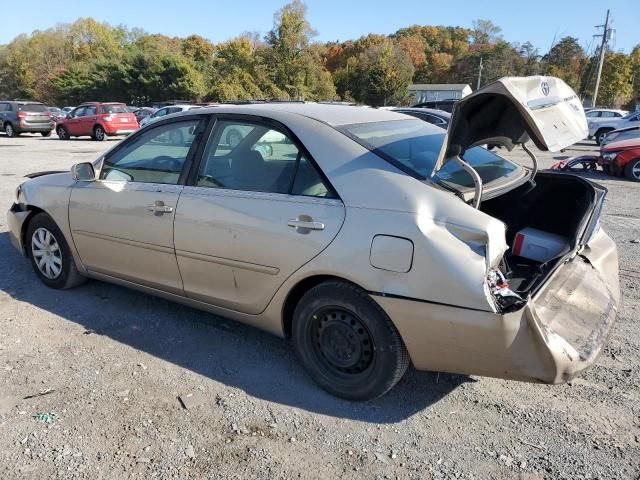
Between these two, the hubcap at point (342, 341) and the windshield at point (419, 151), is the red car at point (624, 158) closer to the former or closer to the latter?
the windshield at point (419, 151)

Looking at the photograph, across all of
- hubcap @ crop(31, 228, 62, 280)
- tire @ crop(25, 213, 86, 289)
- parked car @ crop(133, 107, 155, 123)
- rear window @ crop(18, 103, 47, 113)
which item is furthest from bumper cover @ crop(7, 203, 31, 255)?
parked car @ crop(133, 107, 155, 123)

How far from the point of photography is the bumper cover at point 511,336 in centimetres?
241

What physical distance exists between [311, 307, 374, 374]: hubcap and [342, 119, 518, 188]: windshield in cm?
88

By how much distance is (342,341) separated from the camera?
113 inches

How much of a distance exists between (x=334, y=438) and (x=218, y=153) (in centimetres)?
193

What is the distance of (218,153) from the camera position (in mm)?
3402

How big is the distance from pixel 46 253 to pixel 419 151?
337 cm

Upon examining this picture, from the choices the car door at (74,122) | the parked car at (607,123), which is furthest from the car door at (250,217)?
the parked car at (607,123)

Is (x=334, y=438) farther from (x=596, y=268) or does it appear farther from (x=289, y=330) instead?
(x=596, y=268)

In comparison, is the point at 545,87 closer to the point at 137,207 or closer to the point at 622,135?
the point at 137,207

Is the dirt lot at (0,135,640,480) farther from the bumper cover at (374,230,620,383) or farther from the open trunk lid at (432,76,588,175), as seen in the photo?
the open trunk lid at (432,76,588,175)

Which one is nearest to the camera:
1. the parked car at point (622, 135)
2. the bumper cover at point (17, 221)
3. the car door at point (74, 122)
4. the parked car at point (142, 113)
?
the bumper cover at point (17, 221)

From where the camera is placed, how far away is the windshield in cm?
288

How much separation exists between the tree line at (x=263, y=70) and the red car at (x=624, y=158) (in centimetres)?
3318
